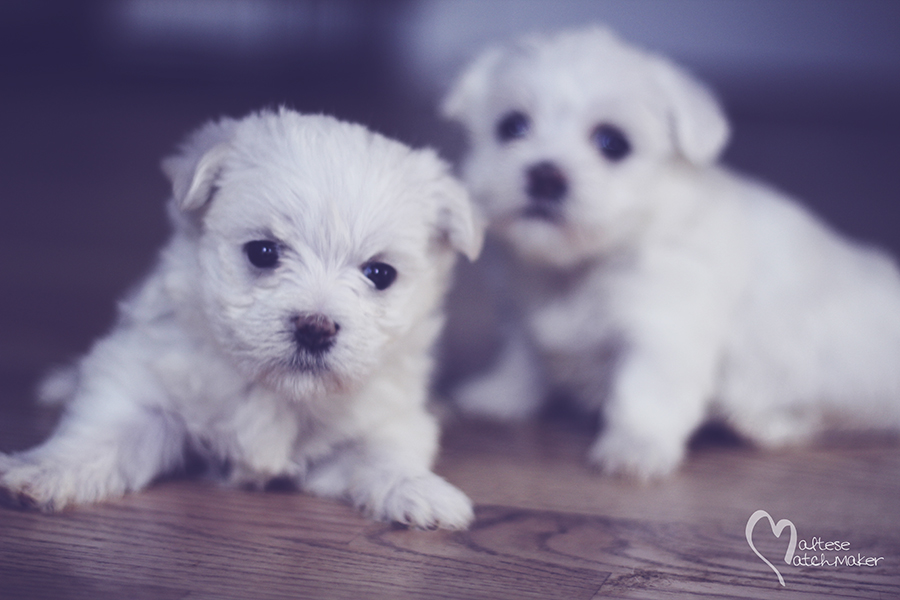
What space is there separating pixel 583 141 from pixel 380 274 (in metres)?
0.85

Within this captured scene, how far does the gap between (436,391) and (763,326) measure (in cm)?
102

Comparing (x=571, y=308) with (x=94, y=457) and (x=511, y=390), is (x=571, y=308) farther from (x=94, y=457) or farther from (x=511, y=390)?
(x=94, y=457)

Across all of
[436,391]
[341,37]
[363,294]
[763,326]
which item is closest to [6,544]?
[363,294]

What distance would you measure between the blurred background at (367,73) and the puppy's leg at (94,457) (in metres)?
3.50

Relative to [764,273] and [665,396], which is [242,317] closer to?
[665,396]

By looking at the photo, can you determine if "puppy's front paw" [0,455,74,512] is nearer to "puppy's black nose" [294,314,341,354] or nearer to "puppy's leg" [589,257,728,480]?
"puppy's black nose" [294,314,341,354]

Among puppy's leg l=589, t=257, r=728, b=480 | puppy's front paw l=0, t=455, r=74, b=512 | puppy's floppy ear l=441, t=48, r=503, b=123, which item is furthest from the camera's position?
puppy's floppy ear l=441, t=48, r=503, b=123

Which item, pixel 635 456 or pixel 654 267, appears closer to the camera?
pixel 635 456

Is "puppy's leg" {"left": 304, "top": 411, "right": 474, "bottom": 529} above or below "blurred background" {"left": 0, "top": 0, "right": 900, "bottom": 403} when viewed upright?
below

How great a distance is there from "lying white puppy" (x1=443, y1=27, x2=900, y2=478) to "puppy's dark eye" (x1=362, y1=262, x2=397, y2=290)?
0.58 meters

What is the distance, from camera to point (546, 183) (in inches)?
90.6

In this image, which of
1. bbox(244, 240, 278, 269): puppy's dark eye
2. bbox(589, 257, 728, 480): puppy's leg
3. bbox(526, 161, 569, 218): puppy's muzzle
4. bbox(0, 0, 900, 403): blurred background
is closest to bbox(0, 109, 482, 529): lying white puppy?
bbox(244, 240, 278, 269): puppy's dark eye

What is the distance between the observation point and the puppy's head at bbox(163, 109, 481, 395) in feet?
5.62

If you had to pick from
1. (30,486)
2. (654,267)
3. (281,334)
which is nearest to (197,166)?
(281,334)
